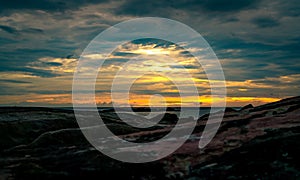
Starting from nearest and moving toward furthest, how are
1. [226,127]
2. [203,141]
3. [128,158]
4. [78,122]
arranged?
[128,158] → [203,141] → [226,127] → [78,122]

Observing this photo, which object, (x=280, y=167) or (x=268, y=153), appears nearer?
(x=280, y=167)

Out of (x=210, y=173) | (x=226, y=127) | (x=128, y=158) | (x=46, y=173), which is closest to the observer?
(x=210, y=173)

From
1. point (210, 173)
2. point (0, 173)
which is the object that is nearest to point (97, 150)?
point (0, 173)

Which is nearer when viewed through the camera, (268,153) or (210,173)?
(210,173)

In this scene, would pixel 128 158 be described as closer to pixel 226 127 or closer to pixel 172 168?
pixel 172 168

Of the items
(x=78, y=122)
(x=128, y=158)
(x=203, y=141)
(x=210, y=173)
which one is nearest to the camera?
(x=210, y=173)

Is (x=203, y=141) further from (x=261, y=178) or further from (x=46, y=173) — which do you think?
(x=46, y=173)

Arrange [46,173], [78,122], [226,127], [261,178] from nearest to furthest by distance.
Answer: [261,178], [46,173], [226,127], [78,122]

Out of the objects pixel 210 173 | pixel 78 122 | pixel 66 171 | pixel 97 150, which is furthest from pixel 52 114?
pixel 210 173
